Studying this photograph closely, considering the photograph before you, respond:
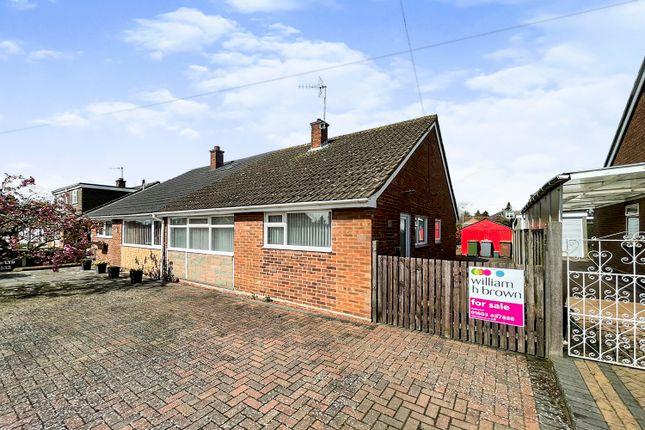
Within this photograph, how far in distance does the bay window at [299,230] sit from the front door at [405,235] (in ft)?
8.64

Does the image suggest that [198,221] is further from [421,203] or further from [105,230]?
[105,230]

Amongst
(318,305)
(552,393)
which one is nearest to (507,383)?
(552,393)

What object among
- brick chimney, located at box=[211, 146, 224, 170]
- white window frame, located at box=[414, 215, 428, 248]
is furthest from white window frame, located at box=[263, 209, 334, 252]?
brick chimney, located at box=[211, 146, 224, 170]

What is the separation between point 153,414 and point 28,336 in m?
4.74

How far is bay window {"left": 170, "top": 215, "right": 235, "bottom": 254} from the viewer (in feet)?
33.4

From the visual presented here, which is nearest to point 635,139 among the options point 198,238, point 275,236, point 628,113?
point 628,113

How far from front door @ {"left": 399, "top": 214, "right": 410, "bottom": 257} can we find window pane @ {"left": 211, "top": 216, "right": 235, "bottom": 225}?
18.3ft

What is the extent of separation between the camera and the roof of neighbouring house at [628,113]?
10.3 meters

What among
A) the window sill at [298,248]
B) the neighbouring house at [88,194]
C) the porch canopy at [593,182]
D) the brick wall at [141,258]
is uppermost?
the neighbouring house at [88,194]

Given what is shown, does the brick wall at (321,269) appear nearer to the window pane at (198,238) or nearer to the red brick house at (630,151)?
the window pane at (198,238)

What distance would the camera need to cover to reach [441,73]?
7453mm

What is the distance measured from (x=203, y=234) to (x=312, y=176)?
192 inches

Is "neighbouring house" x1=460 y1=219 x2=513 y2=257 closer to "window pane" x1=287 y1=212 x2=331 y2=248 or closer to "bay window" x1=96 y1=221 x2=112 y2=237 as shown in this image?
"window pane" x1=287 y1=212 x2=331 y2=248

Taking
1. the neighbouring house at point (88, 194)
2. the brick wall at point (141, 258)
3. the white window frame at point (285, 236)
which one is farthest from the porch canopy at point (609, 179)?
the neighbouring house at point (88, 194)
